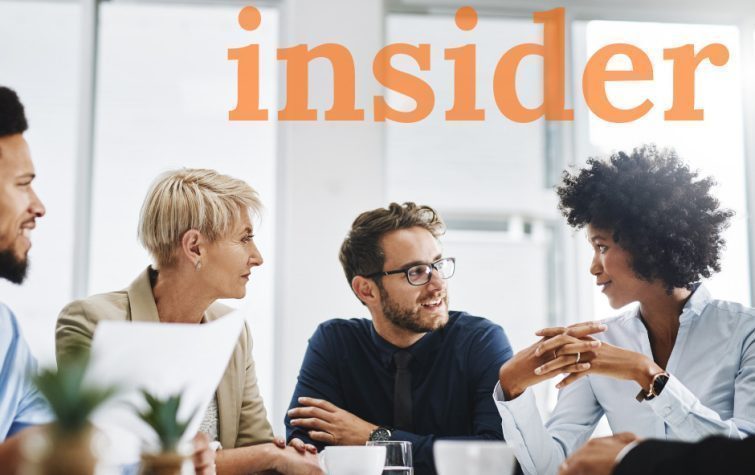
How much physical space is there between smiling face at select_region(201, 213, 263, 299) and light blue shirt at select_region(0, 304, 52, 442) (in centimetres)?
71

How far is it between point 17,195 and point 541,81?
259cm

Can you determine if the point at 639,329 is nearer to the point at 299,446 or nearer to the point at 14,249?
the point at 299,446

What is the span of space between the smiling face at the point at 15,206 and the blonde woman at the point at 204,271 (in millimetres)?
279

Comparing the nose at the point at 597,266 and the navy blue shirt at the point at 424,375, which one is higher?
the nose at the point at 597,266

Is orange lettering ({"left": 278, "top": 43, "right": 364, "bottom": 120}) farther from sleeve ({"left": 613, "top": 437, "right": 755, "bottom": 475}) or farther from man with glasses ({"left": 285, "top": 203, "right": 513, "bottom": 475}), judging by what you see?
sleeve ({"left": 613, "top": 437, "right": 755, "bottom": 475})

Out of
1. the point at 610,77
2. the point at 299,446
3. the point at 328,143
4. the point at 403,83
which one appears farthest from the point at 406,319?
the point at 610,77

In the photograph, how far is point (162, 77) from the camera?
373 cm

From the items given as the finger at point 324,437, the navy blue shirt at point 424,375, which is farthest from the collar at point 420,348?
the finger at point 324,437

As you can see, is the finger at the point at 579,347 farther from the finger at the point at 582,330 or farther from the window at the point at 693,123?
the window at the point at 693,123

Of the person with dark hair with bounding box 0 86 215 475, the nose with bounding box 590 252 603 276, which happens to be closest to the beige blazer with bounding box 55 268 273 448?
the person with dark hair with bounding box 0 86 215 475

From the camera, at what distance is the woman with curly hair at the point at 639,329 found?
2.02m

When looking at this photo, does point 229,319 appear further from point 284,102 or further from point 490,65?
point 490,65

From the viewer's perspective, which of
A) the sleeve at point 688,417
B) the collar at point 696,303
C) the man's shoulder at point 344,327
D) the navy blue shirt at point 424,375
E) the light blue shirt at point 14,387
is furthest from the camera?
the man's shoulder at point 344,327

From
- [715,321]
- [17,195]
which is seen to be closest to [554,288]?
[715,321]
